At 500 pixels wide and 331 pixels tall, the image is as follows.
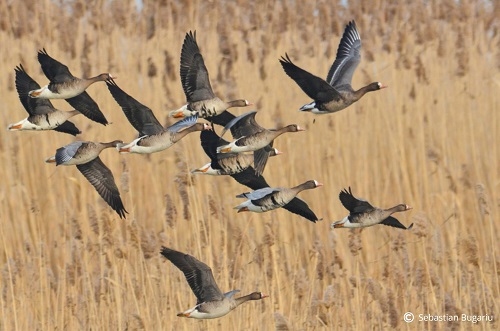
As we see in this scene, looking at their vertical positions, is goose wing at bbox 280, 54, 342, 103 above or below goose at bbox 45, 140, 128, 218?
above

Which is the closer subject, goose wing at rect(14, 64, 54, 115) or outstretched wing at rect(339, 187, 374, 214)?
outstretched wing at rect(339, 187, 374, 214)

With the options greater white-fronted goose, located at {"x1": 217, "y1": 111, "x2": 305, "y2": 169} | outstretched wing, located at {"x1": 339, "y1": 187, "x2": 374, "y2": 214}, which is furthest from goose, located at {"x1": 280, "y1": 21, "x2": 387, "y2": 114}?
outstretched wing, located at {"x1": 339, "y1": 187, "x2": 374, "y2": 214}

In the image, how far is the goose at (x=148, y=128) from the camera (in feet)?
14.6

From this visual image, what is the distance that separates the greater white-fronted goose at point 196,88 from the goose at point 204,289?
24.5 inches

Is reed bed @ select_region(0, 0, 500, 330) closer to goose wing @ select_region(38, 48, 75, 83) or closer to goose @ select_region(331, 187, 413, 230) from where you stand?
goose @ select_region(331, 187, 413, 230)

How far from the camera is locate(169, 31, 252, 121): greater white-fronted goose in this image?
4516mm

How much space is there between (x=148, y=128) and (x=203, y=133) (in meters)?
0.30

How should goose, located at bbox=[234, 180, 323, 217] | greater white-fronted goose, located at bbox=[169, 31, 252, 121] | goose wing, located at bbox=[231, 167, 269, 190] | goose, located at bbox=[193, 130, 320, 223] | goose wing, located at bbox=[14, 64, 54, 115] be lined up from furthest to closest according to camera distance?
goose wing, located at bbox=[231, 167, 269, 190] < goose, located at bbox=[193, 130, 320, 223] < goose wing, located at bbox=[14, 64, 54, 115] < greater white-fronted goose, located at bbox=[169, 31, 252, 121] < goose, located at bbox=[234, 180, 323, 217]

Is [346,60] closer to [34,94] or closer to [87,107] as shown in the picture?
[87,107]

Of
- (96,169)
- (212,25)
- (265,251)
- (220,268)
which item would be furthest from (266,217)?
(212,25)

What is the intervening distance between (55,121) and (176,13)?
3.23 m

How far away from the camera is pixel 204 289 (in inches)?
176

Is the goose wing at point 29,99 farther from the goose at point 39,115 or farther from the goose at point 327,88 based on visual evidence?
the goose at point 327,88

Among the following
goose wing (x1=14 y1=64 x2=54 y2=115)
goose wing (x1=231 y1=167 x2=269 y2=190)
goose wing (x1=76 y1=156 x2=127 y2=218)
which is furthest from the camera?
goose wing (x1=76 y1=156 x2=127 y2=218)
